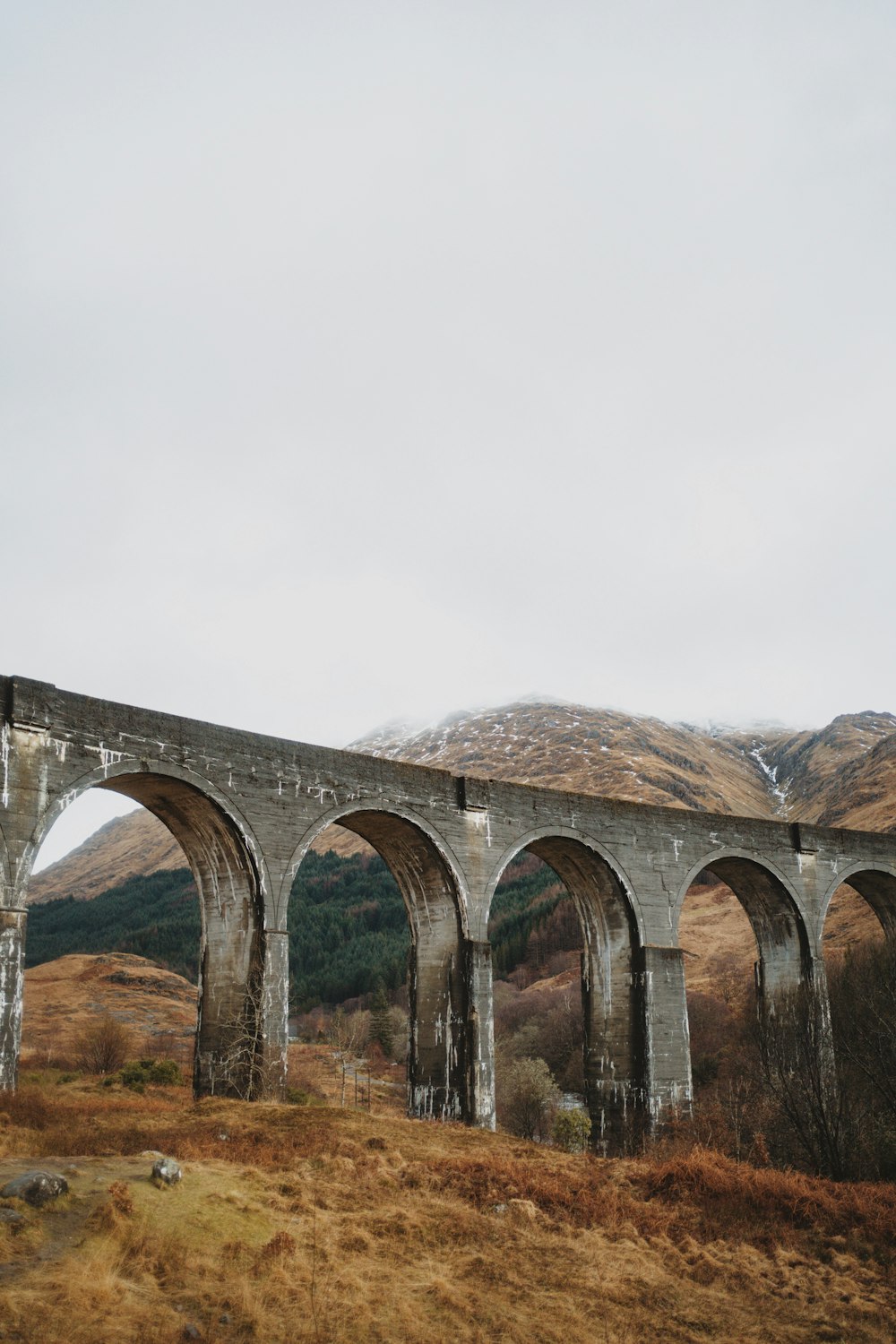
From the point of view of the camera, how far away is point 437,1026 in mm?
23031

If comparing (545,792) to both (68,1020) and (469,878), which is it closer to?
(469,878)

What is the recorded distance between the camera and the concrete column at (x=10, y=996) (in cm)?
1599

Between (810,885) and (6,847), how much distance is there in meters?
22.8

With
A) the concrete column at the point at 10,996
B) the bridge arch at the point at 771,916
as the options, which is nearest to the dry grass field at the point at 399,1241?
the concrete column at the point at 10,996

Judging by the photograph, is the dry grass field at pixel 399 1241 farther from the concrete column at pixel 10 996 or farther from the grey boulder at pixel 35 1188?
the concrete column at pixel 10 996

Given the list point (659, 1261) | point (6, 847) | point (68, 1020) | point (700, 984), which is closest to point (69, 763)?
point (6, 847)

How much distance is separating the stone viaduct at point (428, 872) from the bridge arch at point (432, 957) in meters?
0.05

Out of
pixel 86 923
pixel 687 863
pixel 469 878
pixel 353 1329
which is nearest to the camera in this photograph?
pixel 353 1329

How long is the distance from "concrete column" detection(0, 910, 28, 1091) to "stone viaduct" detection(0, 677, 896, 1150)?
0.11 ft

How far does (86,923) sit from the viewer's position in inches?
3629

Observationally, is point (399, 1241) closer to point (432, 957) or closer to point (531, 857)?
point (432, 957)

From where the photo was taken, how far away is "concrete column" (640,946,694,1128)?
2453 cm

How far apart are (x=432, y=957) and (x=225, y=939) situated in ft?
17.7

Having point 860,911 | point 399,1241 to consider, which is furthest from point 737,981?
point 399,1241
